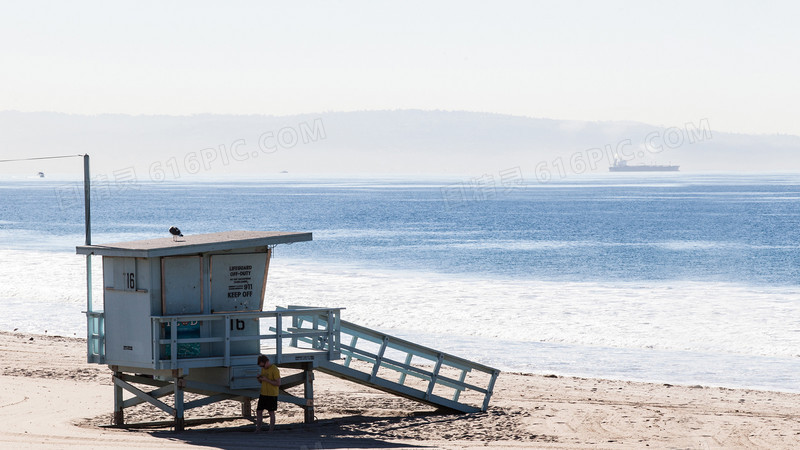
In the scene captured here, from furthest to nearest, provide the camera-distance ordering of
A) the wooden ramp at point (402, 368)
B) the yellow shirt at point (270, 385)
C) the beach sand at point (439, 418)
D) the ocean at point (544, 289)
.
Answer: the ocean at point (544, 289) → the wooden ramp at point (402, 368) → the yellow shirt at point (270, 385) → the beach sand at point (439, 418)

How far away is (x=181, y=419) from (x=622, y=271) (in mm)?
43028

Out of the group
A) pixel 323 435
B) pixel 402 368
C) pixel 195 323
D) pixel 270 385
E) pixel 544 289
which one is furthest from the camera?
pixel 544 289

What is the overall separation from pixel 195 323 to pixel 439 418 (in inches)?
186

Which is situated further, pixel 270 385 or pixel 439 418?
pixel 439 418

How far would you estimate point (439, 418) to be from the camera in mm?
18531

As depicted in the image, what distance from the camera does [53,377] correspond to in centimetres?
2155

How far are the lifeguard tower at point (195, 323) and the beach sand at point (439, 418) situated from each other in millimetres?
760

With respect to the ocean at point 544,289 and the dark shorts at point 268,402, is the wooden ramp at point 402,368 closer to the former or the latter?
the dark shorts at point 268,402

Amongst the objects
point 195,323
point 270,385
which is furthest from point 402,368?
point 195,323

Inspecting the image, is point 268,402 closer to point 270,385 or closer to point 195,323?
point 270,385

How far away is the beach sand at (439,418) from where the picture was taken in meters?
15.7

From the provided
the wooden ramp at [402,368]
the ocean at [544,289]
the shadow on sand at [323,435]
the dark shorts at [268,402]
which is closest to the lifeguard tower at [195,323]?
the wooden ramp at [402,368]

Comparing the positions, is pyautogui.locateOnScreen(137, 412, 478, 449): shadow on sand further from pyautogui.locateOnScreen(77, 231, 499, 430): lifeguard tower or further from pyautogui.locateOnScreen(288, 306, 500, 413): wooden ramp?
pyautogui.locateOnScreen(288, 306, 500, 413): wooden ramp

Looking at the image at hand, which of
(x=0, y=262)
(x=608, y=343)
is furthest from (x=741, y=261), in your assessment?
(x=0, y=262)
